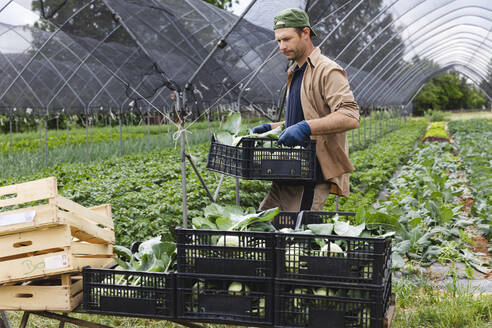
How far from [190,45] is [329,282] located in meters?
6.16

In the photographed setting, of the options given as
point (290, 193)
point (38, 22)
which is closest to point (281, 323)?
point (290, 193)

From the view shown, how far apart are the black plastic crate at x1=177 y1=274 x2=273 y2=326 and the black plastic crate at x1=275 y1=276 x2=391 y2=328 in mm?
64

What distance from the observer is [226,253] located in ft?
6.87

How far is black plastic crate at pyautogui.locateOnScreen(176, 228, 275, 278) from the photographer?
2043 mm

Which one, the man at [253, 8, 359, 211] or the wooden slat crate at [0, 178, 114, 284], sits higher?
the man at [253, 8, 359, 211]

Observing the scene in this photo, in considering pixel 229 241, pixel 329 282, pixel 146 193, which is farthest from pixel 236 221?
pixel 146 193

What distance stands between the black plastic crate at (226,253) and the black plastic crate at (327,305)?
0.12 metres

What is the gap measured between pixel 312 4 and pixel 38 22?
7159 mm

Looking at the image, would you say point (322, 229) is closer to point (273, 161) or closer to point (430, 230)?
point (273, 161)

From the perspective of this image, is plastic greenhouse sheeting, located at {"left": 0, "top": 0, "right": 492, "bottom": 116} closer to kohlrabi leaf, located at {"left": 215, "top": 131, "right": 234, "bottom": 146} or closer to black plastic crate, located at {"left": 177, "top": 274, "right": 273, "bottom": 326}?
kohlrabi leaf, located at {"left": 215, "top": 131, "right": 234, "bottom": 146}

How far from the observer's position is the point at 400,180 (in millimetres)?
7629

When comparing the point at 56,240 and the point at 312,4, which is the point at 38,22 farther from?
the point at 56,240

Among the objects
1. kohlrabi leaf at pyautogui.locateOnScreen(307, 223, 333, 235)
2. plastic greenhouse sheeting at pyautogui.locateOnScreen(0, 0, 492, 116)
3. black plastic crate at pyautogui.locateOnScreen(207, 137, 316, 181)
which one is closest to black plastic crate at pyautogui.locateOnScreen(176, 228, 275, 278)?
kohlrabi leaf at pyautogui.locateOnScreen(307, 223, 333, 235)

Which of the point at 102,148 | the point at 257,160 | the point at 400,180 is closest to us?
the point at 257,160
